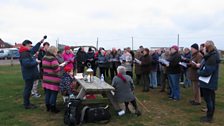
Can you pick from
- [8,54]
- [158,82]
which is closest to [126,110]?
[158,82]

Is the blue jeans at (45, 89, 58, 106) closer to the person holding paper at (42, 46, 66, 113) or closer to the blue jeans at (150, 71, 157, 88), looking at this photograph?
the person holding paper at (42, 46, 66, 113)

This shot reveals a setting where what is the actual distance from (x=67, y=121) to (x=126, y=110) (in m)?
1.89

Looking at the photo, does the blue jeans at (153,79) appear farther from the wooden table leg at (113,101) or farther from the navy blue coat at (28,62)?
the navy blue coat at (28,62)

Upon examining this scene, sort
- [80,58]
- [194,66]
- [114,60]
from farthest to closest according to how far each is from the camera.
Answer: [114,60], [80,58], [194,66]

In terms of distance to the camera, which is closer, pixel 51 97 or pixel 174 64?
pixel 51 97

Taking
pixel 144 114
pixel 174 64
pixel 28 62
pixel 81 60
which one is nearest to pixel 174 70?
pixel 174 64

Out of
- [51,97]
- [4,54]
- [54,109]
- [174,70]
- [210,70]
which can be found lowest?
[54,109]

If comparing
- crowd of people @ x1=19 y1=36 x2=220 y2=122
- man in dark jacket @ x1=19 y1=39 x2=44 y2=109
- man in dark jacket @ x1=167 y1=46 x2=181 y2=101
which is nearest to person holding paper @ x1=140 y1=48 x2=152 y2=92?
crowd of people @ x1=19 y1=36 x2=220 y2=122

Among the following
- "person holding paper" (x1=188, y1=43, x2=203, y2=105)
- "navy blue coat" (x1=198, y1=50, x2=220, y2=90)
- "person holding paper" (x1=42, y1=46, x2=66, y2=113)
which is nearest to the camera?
"navy blue coat" (x1=198, y1=50, x2=220, y2=90)

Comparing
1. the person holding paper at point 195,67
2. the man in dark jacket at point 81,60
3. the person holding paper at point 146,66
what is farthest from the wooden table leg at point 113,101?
the man in dark jacket at point 81,60

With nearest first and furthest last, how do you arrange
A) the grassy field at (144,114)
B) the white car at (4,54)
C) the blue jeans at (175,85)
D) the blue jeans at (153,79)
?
1. the grassy field at (144,114)
2. the blue jeans at (175,85)
3. the blue jeans at (153,79)
4. the white car at (4,54)

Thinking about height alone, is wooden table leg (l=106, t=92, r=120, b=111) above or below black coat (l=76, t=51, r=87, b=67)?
below

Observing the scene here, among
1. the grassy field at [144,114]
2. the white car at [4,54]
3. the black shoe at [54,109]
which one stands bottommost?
the grassy field at [144,114]

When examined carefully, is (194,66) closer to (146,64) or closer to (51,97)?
(146,64)
